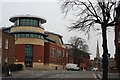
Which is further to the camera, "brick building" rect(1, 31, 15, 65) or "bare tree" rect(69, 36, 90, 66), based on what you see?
"bare tree" rect(69, 36, 90, 66)

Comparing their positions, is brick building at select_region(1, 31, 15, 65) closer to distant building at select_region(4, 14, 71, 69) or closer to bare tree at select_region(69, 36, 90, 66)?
distant building at select_region(4, 14, 71, 69)

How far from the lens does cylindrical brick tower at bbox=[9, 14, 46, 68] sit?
92.3m

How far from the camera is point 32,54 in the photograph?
93500mm

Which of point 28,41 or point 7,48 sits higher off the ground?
point 28,41

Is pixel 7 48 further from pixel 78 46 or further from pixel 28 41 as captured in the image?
pixel 78 46

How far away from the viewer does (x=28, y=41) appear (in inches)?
3659

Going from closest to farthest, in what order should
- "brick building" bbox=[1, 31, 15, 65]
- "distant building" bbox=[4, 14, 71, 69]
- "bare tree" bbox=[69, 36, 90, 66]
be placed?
"brick building" bbox=[1, 31, 15, 65]
"distant building" bbox=[4, 14, 71, 69]
"bare tree" bbox=[69, 36, 90, 66]

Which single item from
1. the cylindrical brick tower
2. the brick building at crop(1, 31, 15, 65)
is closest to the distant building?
the cylindrical brick tower

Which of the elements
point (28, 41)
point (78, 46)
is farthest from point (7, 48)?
point (78, 46)

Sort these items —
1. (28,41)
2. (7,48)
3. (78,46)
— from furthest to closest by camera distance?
(78,46)
(28,41)
(7,48)

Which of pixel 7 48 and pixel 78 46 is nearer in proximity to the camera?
pixel 7 48

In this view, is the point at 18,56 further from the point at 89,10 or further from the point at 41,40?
the point at 89,10

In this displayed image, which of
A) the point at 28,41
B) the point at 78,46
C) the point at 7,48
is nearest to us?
the point at 7,48

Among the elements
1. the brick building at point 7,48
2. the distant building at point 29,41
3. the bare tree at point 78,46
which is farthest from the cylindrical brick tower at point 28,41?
the brick building at point 7,48
